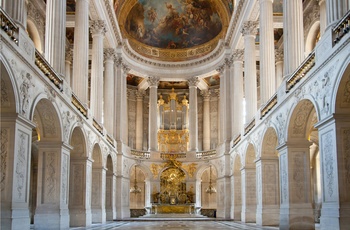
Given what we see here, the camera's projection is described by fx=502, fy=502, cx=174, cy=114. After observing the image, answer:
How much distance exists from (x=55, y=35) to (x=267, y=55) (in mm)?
11320

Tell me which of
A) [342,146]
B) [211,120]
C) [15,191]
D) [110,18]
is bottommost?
[15,191]

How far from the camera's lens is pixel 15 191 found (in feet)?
48.5

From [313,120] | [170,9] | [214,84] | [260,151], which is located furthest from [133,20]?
[313,120]

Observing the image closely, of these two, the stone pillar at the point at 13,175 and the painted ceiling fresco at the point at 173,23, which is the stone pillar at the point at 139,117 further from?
the stone pillar at the point at 13,175

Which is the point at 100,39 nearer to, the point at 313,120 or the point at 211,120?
the point at 313,120

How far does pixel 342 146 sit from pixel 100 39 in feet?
69.3

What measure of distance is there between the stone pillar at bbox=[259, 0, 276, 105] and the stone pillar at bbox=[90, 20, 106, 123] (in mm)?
10389

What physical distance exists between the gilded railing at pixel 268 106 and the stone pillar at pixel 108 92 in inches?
521

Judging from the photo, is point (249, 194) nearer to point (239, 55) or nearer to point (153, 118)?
point (239, 55)

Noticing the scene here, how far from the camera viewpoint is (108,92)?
120 feet

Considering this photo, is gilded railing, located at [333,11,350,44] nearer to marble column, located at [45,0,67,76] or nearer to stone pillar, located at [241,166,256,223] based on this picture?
marble column, located at [45,0,67,76]

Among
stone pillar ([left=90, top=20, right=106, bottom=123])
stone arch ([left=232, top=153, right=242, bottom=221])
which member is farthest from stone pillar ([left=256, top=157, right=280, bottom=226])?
stone pillar ([left=90, top=20, right=106, bottom=123])

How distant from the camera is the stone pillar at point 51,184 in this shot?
2042cm

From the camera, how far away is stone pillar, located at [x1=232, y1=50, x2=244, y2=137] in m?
36.3
